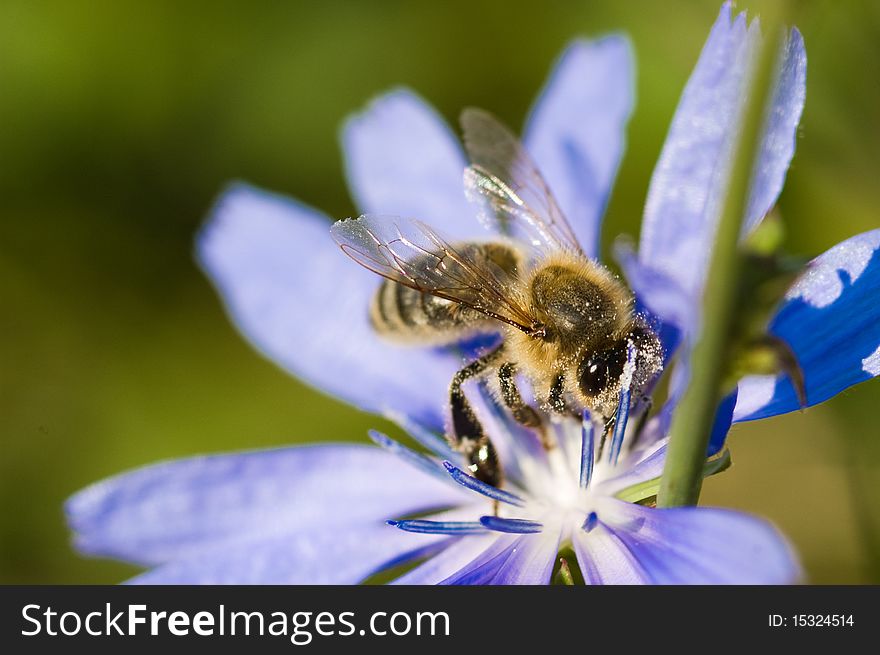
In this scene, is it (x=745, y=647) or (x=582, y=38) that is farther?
(x=582, y=38)

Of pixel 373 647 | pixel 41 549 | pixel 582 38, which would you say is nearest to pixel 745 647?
pixel 373 647

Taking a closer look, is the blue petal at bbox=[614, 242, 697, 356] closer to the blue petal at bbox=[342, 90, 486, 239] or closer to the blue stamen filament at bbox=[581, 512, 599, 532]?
the blue stamen filament at bbox=[581, 512, 599, 532]

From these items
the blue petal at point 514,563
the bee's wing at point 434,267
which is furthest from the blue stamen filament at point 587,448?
the bee's wing at point 434,267

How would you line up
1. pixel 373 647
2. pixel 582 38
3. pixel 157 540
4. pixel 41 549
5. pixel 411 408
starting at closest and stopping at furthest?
pixel 373 647
pixel 157 540
pixel 411 408
pixel 582 38
pixel 41 549

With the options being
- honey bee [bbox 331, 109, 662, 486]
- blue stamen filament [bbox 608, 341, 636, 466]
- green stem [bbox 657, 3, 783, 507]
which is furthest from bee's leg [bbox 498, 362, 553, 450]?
green stem [bbox 657, 3, 783, 507]

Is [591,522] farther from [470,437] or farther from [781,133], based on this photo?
[781,133]

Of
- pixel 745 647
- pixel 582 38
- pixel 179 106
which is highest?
pixel 179 106

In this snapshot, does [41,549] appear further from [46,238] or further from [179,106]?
[179,106]
